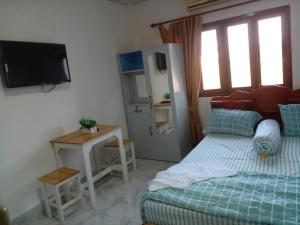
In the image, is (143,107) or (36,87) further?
(143,107)

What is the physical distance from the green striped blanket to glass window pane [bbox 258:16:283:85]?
184 centimetres

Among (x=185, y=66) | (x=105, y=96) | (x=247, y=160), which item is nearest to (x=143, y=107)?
(x=105, y=96)

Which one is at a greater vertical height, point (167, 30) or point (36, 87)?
point (167, 30)

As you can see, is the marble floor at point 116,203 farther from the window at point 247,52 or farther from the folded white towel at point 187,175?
the window at point 247,52

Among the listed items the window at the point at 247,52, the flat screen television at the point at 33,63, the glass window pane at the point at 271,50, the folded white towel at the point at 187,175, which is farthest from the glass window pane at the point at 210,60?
the flat screen television at the point at 33,63

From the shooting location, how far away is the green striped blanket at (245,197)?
1.35m

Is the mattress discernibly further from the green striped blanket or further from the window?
the window

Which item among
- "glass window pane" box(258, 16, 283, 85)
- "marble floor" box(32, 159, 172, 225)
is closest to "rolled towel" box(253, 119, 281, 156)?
"glass window pane" box(258, 16, 283, 85)

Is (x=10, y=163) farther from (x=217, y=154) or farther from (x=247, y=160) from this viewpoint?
(x=247, y=160)

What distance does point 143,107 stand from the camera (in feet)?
12.2

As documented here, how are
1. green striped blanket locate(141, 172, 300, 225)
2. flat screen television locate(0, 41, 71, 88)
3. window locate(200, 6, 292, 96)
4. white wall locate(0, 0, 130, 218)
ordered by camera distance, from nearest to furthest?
green striped blanket locate(141, 172, 300, 225) → flat screen television locate(0, 41, 71, 88) → white wall locate(0, 0, 130, 218) → window locate(200, 6, 292, 96)

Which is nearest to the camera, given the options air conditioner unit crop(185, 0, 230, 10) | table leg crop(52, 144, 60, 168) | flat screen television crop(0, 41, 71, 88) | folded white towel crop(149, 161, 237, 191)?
folded white towel crop(149, 161, 237, 191)

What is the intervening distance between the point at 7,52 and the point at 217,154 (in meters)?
2.24

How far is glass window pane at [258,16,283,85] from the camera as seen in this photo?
3.02 metres
